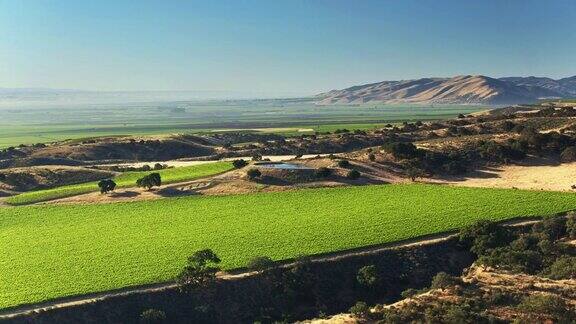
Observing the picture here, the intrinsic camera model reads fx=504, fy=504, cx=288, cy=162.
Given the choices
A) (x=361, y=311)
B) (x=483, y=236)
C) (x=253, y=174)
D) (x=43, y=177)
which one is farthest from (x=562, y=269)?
(x=43, y=177)

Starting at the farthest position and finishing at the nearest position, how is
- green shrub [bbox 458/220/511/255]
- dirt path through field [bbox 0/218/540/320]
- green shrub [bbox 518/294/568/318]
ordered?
1. green shrub [bbox 458/220/511/255]
2. dirt path through field [bbox 0/218/540/320]
3. green shrub [bbox 518/294/568/318]

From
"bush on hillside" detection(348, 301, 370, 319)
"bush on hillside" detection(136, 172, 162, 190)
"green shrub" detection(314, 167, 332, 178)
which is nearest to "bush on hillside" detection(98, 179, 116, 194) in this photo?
"bush on hillside" detection(136, 172, 162, 190)

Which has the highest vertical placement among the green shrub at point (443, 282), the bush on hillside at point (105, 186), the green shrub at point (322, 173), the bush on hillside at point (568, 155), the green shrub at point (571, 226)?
the bush on hillside at point (568, 155)

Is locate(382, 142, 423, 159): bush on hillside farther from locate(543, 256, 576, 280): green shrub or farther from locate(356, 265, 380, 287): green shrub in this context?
locate(356, 265, 380, 287): green shrub

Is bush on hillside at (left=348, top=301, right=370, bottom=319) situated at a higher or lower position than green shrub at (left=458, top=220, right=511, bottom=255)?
lower

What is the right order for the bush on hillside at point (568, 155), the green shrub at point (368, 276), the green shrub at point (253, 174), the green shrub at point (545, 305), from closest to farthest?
the green shrub at point (545, 305) < the green shrub at point (368, 276) < the green shrub at point (253, 174) < the bush on hillside at point (568, 155)

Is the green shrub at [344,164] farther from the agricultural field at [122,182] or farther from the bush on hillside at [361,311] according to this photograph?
the bush on hillside at [361,311]

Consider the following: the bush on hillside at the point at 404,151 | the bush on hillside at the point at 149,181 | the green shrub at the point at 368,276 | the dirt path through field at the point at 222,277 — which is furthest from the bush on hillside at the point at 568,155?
the bush on hillside at the point at 149,181

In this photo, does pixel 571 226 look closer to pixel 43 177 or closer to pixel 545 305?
pixel 545 305
